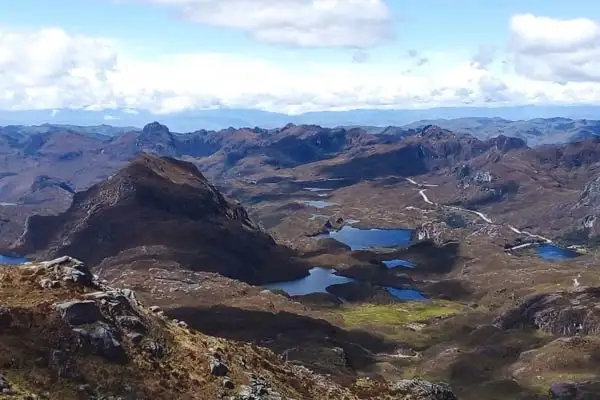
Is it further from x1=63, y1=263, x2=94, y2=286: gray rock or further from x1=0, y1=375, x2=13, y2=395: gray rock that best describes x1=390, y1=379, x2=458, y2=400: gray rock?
x1=0, y1=375, x2=13, y2=395: gray rock

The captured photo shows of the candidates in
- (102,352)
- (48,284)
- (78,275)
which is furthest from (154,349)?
(48,284)

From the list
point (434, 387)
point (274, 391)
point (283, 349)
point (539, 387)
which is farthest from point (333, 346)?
point (274, 391)

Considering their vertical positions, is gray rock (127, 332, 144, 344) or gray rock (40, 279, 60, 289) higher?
gray rock (40, 279, 60, 289)

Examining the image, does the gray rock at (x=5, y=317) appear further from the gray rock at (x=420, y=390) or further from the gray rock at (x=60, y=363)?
the gray rock at (x=420, y=390)

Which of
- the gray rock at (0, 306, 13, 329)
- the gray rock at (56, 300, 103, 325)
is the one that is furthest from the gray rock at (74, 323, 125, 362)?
the gray rock at (0, 306, 13, 329)

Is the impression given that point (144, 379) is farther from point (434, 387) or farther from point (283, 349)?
point (283, 349)

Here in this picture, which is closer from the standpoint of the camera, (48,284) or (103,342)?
(103,342)

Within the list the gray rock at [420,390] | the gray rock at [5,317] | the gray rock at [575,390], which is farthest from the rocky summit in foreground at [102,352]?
the gray rock at [575,390]

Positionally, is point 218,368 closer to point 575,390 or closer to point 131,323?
point 131,323
